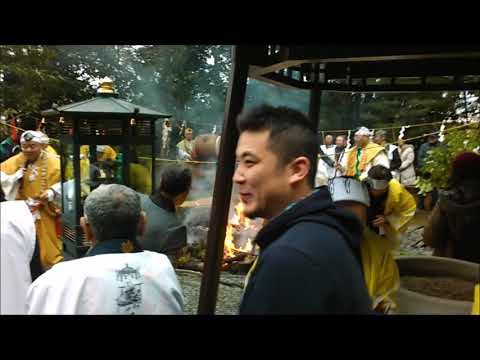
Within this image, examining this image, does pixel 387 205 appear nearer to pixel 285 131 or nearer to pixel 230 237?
pixel 285 131

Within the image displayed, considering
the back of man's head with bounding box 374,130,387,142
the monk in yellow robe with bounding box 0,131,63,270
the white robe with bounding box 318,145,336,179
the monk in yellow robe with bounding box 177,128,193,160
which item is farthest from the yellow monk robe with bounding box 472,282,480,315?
the back of man's head with bounding box 374,130,387,142

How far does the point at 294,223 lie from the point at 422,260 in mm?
1630

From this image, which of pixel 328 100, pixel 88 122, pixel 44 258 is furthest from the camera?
pixel 328 100

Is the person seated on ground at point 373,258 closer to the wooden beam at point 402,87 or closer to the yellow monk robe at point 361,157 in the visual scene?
the wooden beam at point 402,87

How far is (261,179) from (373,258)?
1155 mm

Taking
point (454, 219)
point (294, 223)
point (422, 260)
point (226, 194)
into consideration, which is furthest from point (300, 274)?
point (454, 219)

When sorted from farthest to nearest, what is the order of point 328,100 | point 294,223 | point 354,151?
point 354,151, point 328,100, point 294,223

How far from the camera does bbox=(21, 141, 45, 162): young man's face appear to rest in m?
2.78

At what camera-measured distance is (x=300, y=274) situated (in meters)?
1.09

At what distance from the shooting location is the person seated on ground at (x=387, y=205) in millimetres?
2626

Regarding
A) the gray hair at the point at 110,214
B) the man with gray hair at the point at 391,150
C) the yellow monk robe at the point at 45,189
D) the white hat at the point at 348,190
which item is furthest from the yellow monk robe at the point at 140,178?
the man with gray hair at the point at 391,150

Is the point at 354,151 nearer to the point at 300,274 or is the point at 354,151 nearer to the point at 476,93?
the point at 476,93

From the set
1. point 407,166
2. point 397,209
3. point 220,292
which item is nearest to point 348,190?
point 397,209

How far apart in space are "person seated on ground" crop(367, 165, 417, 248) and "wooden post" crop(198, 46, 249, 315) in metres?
0.89
